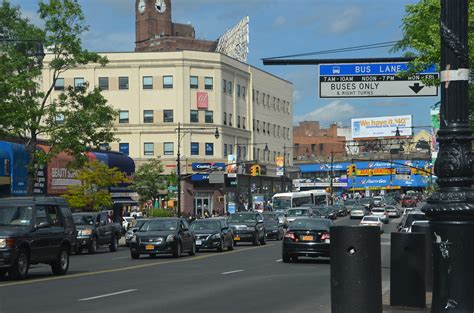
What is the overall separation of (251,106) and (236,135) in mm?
5283

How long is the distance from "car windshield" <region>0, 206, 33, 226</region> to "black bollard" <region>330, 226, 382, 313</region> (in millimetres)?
14018

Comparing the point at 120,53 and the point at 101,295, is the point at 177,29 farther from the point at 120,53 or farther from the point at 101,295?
the point at 101,295

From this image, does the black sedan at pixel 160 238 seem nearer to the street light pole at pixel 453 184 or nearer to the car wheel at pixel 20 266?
the car wheel at pixel 20 266

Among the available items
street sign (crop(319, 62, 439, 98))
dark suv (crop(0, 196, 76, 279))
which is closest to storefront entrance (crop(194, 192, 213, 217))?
dark suv (crop(0, 196, 76, 279))

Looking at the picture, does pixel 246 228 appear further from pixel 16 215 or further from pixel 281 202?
pixel 281 202

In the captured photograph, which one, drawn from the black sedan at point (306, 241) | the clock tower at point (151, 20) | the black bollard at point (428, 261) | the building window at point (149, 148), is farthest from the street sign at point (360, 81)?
the clock tower at point (151, 20)

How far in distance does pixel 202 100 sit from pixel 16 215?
228 ft

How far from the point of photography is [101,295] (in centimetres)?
1752

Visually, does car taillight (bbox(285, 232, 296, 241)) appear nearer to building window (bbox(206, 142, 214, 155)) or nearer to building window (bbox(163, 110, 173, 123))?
building window (bbox(163, 110, 173, 123))

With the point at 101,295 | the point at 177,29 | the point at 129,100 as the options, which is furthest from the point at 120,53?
the point at 101,295

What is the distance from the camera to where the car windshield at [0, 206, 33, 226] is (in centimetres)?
2209

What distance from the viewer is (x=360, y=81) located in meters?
19.5

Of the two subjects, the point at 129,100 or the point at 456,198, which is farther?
the point at 129,100

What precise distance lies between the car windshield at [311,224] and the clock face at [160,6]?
8210cm
